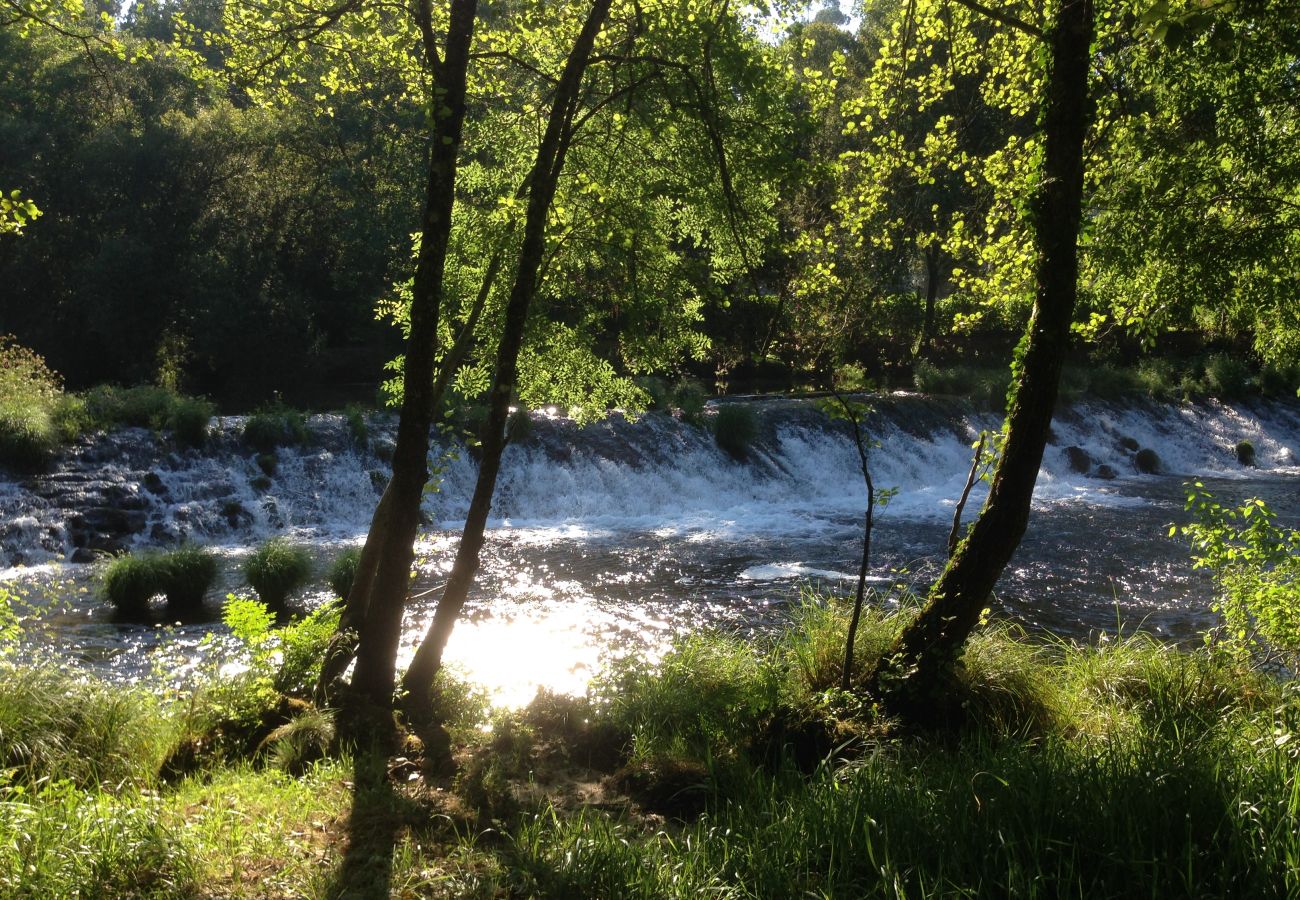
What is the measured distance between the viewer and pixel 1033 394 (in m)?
4.75

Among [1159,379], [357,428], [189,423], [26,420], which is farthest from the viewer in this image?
[1159,379]

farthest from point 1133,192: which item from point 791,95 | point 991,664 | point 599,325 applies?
point 599,325

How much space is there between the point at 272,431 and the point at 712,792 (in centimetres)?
1408

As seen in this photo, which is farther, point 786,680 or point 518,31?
point 518,31

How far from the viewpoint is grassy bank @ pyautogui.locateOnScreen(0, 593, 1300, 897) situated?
3.13m

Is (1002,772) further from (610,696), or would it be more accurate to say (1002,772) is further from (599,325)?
(599,325)

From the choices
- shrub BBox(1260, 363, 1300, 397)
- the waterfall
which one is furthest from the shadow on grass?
shrub BBox(1260, 363, 1300, 397)

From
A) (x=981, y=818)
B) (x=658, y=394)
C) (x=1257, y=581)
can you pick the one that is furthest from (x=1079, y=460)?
(x=981, y=818)

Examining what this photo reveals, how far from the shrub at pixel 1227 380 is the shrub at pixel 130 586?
92.7 feet

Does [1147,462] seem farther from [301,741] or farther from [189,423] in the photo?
[301,741]

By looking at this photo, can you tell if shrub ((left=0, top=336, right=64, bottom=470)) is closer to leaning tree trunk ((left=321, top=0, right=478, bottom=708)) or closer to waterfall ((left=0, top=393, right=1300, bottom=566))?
waterfall ((left=0, top=393, right=1300, bottom=566))

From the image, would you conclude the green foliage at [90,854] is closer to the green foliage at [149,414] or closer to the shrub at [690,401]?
the green foliage at [149,414]

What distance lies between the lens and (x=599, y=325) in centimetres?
788

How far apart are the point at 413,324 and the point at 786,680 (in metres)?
3.12
